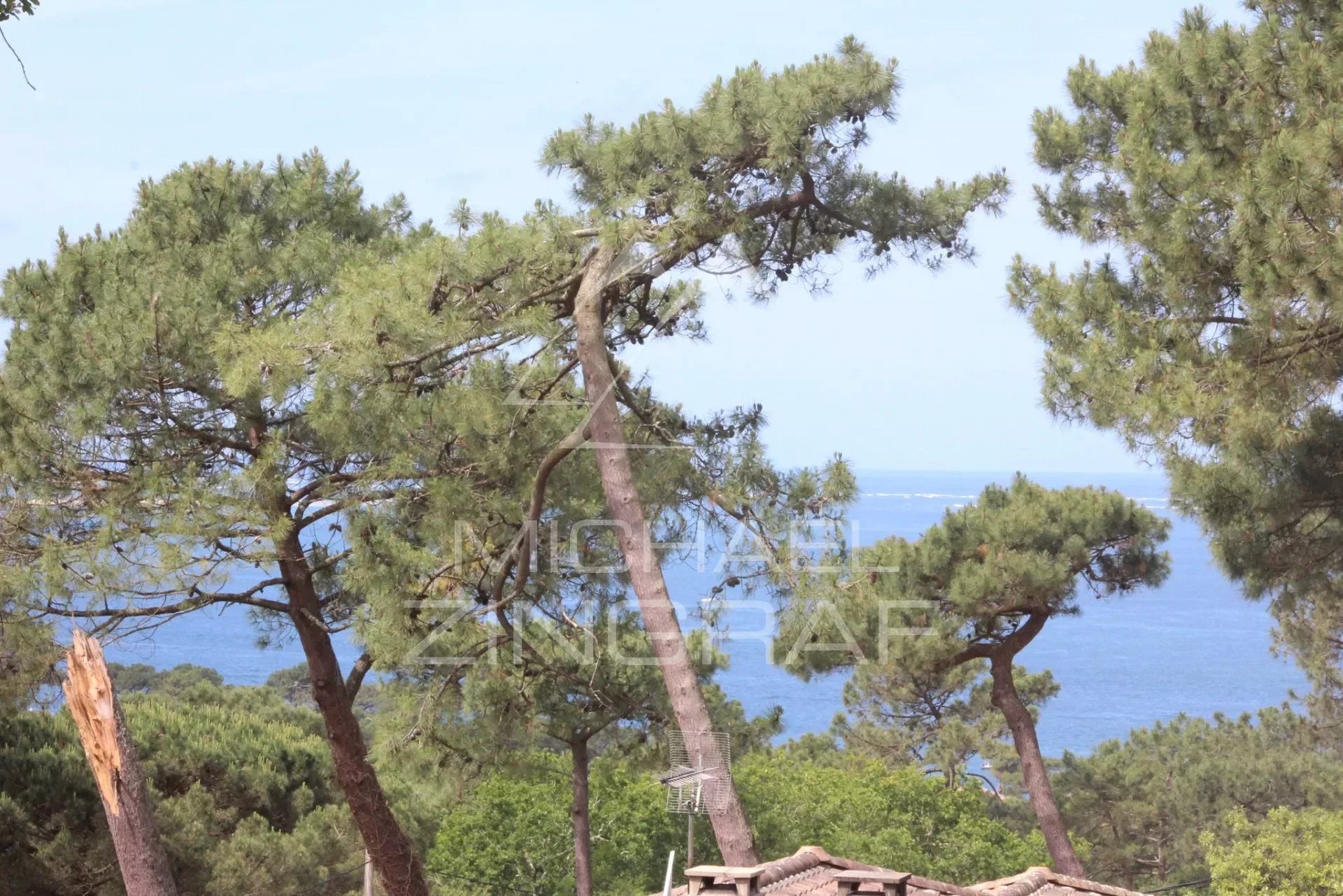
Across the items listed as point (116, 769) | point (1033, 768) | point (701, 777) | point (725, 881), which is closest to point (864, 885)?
point (725, 881)

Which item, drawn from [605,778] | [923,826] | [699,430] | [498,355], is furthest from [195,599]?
[923,826]

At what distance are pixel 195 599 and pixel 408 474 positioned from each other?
123cm

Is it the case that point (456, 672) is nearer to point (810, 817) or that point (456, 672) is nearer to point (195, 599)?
point (195, 599)

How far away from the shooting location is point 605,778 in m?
10.4

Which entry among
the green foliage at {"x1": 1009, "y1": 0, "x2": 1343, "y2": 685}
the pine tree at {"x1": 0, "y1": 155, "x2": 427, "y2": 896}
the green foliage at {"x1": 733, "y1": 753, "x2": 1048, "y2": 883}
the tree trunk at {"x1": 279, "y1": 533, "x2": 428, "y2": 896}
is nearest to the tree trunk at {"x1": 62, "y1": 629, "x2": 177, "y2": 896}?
the pine tree at {"x1": 0, "y1": 155, "x2": 427, "y2": 896}

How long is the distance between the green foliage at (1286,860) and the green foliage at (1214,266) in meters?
2.24

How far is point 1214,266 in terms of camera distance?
5711mm

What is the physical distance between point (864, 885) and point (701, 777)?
64.9 inches

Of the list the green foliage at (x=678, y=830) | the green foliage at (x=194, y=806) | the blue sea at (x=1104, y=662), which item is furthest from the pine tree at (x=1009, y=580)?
the blue sea at (x=1104, y=662)

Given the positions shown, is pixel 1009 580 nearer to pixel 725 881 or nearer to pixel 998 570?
pixel 998 570

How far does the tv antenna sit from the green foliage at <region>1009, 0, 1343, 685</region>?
2.35 m

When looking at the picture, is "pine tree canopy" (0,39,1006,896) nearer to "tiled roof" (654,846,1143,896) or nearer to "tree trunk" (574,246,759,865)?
"tree trunk" (574,246,759,865)

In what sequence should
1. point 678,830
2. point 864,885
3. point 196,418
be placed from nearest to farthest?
1. point 864,885
2. point 196,418
3. point 678,830

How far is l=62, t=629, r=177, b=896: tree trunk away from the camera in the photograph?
5742 millimetres
